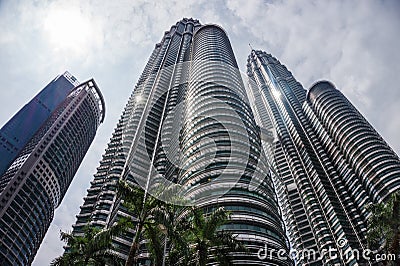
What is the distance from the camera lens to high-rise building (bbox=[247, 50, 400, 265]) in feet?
277

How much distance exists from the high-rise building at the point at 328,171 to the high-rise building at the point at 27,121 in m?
118

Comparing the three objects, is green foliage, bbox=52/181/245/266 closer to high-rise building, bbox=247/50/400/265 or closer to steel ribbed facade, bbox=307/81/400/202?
high-rise building, bbox=247/50/400/265

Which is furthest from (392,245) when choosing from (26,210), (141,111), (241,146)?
(26,210)

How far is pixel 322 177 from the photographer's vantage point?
105 metres

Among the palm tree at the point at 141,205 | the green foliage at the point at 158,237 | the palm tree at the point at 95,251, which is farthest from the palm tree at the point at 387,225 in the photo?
the palm tree at the point at 95,251

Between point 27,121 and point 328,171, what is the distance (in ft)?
483

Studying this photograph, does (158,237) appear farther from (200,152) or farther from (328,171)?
(328,171)

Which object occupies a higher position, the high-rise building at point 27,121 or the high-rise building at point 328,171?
the high-rise building at point 27,121

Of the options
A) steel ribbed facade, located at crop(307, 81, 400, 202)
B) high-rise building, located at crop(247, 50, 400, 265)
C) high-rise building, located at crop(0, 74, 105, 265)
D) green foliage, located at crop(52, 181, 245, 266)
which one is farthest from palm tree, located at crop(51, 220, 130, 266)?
high-rise building, located at crop(0, 74, 105, 265)

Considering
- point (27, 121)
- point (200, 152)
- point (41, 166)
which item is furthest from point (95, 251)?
point (27, 121)

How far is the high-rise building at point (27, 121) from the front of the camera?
153025mm

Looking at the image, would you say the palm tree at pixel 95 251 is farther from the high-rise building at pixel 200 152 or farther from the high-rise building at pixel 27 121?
the high-rise building at pixel 27 121

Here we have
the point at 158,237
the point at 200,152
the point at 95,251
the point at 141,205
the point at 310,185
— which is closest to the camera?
the point at 95,251

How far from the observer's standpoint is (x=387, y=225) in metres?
26.1
